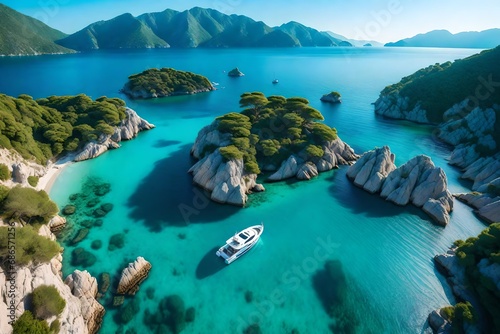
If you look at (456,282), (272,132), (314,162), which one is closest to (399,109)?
(314,162)

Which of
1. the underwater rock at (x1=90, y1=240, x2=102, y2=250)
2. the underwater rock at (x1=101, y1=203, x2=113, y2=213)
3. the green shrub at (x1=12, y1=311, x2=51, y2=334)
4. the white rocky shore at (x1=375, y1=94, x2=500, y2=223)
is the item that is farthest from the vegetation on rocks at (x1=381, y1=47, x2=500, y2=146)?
the green shrub at (x1=12, y1=311, x2=51, y2=334)

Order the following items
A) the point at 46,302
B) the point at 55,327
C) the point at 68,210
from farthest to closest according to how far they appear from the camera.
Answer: the point at 68,210, the point at 46,302, the point at 55,327

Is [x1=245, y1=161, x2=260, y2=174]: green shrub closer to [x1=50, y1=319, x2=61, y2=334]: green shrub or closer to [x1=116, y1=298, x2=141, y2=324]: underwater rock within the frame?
[x1=116, y1=298, x2=141, y2=324]: underwater rock

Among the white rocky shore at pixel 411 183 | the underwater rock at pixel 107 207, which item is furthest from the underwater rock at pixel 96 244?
the white rocky shore at pixel 411 183

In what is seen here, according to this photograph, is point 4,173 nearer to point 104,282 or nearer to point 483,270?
point 104,282

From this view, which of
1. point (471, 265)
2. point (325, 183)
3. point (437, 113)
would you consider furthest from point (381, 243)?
point (437, 113)

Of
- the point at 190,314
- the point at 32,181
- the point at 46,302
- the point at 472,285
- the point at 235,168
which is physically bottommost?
the point at 190,314

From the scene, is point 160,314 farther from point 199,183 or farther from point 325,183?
point 325,183
